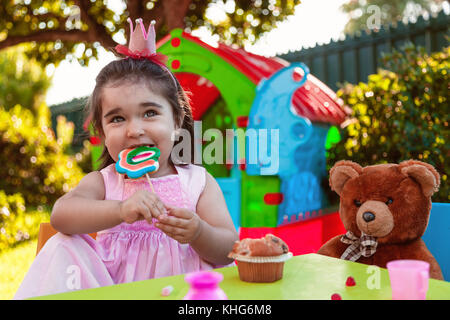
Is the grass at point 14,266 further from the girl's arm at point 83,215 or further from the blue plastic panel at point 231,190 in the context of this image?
the girl's arm at point 83,215

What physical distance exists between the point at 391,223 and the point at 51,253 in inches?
51.4

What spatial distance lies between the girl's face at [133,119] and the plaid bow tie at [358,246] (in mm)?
884

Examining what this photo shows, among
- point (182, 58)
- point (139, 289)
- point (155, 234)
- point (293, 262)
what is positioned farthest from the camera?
point (182, 58)

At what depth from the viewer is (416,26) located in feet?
22.1

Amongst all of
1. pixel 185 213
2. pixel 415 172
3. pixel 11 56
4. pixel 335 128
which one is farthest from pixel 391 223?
pixel 11 56

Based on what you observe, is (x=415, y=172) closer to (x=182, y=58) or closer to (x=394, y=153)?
(x=394, y=153)

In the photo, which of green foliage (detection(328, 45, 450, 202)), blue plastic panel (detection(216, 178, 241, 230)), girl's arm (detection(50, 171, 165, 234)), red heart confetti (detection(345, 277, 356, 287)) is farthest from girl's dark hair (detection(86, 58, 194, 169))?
green foliage (detection(328, 45, 450, 202))

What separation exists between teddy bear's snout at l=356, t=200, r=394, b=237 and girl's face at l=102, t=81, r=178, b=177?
85cm

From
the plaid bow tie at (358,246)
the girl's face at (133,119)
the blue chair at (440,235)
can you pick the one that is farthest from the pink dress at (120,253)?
the blue chair at (440,235)

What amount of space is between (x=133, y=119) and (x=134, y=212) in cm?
51

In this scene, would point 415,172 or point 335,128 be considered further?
point 335,128

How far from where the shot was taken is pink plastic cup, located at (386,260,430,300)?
990 mm

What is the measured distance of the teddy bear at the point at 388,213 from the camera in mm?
1932

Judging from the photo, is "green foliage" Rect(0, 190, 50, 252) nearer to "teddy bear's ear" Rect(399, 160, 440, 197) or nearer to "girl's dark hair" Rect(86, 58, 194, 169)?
"girl's dark hair" Rect(86, 58, 194, 169)
